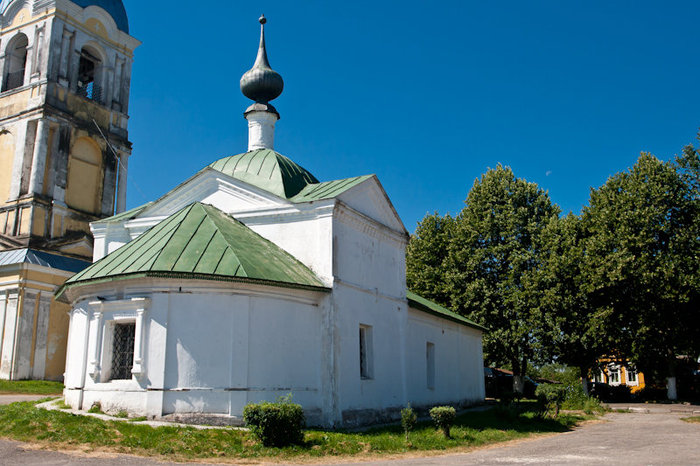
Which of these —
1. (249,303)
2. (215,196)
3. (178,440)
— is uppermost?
(215,196)

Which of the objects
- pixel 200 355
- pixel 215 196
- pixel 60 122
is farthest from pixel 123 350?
pixel 60 122

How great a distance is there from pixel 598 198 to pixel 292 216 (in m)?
18.9

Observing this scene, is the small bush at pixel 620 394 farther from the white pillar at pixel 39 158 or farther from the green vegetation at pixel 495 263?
the white pillar at pixel 39 158

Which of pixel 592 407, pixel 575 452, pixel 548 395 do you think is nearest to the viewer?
pixel 575 452

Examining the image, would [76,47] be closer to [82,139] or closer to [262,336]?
[82,139]

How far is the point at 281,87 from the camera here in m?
21.2

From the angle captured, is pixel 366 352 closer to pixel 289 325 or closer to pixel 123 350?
pixel 289 325

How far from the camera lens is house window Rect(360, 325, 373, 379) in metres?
16.5

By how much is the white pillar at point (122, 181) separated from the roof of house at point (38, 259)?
4.50 meters

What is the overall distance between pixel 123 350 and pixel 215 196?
5349 millimetres

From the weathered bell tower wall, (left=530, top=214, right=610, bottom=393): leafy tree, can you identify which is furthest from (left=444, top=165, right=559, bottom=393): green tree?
the weathered bell tower wall

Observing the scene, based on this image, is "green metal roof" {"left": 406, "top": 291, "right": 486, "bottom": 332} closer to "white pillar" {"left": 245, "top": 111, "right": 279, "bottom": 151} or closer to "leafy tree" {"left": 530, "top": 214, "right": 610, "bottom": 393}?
"leafy tree" {"left": 530, "top": 214, "right": 610, "bottom": 393}

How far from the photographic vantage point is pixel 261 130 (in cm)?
2116

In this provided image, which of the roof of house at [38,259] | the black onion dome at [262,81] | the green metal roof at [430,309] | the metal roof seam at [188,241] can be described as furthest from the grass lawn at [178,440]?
the roof of house at [38,259]
